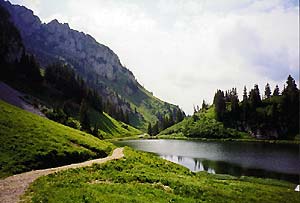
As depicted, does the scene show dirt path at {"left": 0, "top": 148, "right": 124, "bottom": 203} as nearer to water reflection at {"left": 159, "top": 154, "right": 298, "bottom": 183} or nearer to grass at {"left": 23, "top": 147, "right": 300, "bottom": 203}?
grass at {"left": 23, "top": 147, "right": 300, "bottom": 203}

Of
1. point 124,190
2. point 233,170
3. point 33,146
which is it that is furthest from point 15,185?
point 233,170

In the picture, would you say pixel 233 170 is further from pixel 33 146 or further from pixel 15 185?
pixel 15 185

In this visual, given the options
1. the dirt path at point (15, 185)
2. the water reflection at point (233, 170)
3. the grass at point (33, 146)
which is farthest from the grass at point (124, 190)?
the water reflection at point (233, 170)

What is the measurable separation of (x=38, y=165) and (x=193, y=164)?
60.8m

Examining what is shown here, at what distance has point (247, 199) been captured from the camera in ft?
122

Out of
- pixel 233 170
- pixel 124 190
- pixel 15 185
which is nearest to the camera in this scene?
pixel 124 190

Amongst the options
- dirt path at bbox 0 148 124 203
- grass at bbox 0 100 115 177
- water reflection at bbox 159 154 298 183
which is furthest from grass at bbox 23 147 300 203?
water reflection at bbox 159 154 298 183

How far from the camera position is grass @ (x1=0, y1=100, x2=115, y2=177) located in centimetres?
4169

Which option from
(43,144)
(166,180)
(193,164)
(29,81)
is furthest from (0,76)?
(166,180)

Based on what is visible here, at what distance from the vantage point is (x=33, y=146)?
47.2 metres

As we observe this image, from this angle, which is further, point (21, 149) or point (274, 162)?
point (274, 162)

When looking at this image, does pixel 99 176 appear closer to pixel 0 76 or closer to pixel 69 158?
pixel 69 158

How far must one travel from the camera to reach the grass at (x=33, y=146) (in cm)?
4169

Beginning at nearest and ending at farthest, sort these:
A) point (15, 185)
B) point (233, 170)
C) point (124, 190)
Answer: point (124, 190) < point (15, 185) < point (233, 170)
